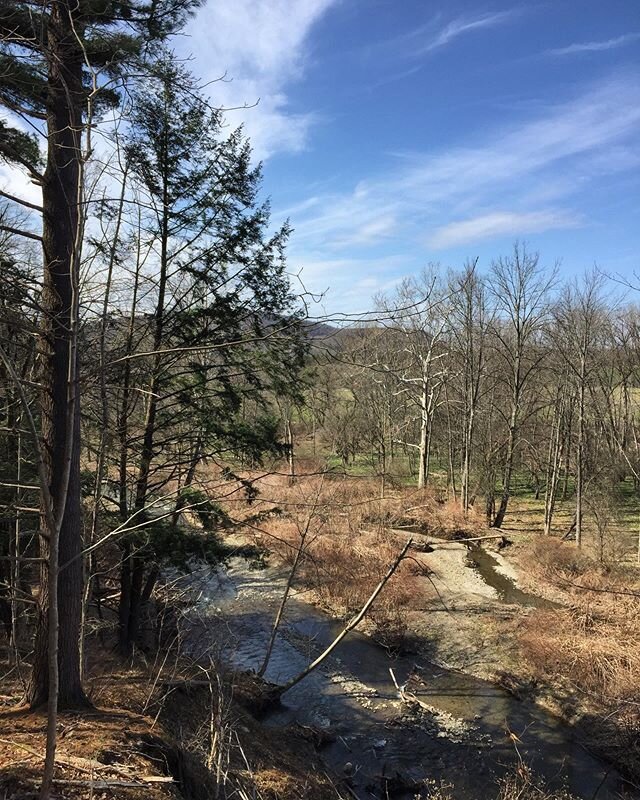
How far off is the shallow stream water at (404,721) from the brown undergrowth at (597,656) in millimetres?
487

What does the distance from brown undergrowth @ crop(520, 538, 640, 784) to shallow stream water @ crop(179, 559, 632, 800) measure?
0.49 meters

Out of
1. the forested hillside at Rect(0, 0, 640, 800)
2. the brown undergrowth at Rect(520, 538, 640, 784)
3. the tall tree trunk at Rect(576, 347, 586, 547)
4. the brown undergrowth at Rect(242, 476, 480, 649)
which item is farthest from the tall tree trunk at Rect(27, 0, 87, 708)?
the tall tree trunk at Rect(576, 347, 586, 547)

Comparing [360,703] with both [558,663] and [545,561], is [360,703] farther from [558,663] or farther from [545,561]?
[545,561]

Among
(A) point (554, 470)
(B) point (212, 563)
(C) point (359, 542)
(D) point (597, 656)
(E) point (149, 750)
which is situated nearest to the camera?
(E) point (149, 750)

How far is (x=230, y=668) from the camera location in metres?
10.9

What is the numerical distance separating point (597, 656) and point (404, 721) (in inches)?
178

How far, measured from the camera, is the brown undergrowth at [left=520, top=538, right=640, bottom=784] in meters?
9.70

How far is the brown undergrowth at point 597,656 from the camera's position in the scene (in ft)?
31.8

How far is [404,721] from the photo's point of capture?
10492mm

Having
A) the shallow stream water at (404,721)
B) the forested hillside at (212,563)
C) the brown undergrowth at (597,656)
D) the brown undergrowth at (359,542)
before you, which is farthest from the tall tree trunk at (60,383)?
the brown undergrowth at (597,656)

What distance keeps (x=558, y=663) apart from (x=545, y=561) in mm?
6068

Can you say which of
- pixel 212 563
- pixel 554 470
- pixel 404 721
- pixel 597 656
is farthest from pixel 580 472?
pixel 212 563

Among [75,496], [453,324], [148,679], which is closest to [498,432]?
[453,324]

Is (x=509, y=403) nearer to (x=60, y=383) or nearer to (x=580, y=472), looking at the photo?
(x=580, y=472)
